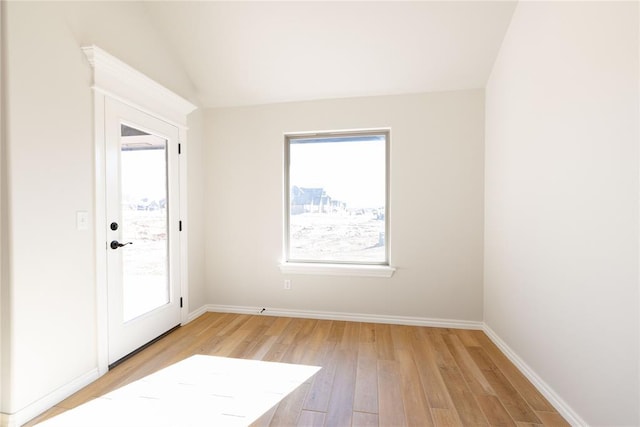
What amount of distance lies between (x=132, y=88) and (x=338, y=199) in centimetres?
216

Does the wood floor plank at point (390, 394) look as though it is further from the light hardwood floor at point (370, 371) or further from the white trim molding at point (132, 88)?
the white trim molding at point (132, 88)

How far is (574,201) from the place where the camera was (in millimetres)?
1556

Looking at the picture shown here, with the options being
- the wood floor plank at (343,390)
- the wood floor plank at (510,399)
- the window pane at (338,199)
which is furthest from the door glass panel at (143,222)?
the wood floor plank at (510,399)

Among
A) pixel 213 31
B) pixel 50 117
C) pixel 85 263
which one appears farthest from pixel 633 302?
pixel 213 31

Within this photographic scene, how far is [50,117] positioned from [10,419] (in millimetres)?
1729

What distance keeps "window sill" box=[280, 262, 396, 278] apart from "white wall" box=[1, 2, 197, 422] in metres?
1.75

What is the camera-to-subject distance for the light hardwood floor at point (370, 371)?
1.61m

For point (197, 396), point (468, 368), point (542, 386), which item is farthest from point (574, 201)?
point (197, 396)

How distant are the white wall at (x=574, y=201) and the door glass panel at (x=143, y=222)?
3066 mm

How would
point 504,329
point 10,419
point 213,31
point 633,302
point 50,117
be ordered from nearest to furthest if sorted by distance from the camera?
point 633,302 < point 10,419 < point 50,117 < point 504,329 < point 213,31

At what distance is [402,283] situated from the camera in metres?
2.94

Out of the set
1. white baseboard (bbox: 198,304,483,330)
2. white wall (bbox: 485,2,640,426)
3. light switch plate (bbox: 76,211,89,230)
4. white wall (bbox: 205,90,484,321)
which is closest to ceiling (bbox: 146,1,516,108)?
white wall (bbox: 205,90,484,321)

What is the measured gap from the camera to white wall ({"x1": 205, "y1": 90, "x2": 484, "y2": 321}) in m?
2.81

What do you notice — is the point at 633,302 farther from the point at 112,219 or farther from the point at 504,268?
the point at 112,219
